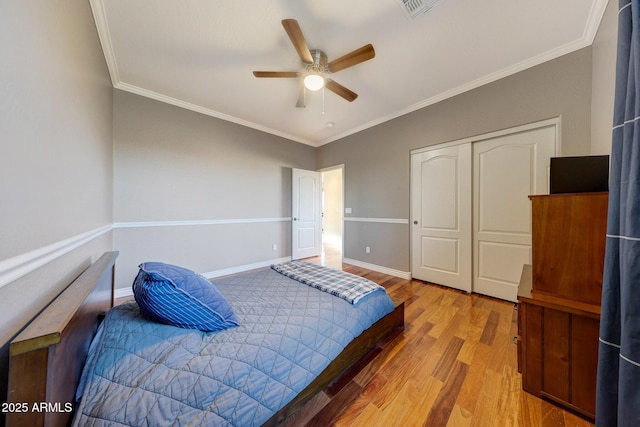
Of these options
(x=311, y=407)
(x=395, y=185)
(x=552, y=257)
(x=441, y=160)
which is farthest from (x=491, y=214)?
(x=311, y=407)

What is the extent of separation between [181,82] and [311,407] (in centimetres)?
336

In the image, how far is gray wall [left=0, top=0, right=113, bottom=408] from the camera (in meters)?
0.61

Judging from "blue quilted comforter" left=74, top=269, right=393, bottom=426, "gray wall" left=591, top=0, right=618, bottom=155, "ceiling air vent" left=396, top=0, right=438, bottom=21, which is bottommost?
"blue quilted comforter" left=74, top=269, right=393, bottom=426

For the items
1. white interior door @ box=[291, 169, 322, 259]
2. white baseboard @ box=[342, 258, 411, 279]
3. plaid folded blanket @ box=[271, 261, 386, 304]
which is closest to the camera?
plaid folded blanket @ box=[271, 261, 386, 304]

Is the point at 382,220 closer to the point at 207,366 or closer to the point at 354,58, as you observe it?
A: the point at 354,58

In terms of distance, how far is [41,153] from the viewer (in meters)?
0.81

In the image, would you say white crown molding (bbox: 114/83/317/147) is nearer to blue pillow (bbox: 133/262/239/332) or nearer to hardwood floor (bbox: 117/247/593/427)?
blue pillow (bbox: 133/262/239/332)

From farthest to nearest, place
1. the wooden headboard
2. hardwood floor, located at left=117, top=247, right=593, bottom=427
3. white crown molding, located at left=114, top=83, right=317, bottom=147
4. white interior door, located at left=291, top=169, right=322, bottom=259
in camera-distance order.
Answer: white interior door, located at left=291, top=169, right=322, bottom=259 < white crown molding, located at left=114, top=83, right=317, bottom=147 < hardwood floor, located at left=117, top=247, right=593, bottom=427 < the wooden headboard

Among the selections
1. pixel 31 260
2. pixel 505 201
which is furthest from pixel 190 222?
pixel 505 201

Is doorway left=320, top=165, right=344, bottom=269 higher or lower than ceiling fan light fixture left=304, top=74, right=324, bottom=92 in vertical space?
lower

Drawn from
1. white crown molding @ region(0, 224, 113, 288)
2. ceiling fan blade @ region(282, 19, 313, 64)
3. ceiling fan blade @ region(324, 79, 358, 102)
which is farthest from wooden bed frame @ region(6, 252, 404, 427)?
ceiling fan blade @ region(324, 79, 358, 102)

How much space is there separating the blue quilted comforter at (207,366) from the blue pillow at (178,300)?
44mm

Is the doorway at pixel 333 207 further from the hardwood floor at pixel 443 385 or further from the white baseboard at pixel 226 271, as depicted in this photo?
the hardwood floor at pixel 443 385

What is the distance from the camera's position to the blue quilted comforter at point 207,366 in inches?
27.4
